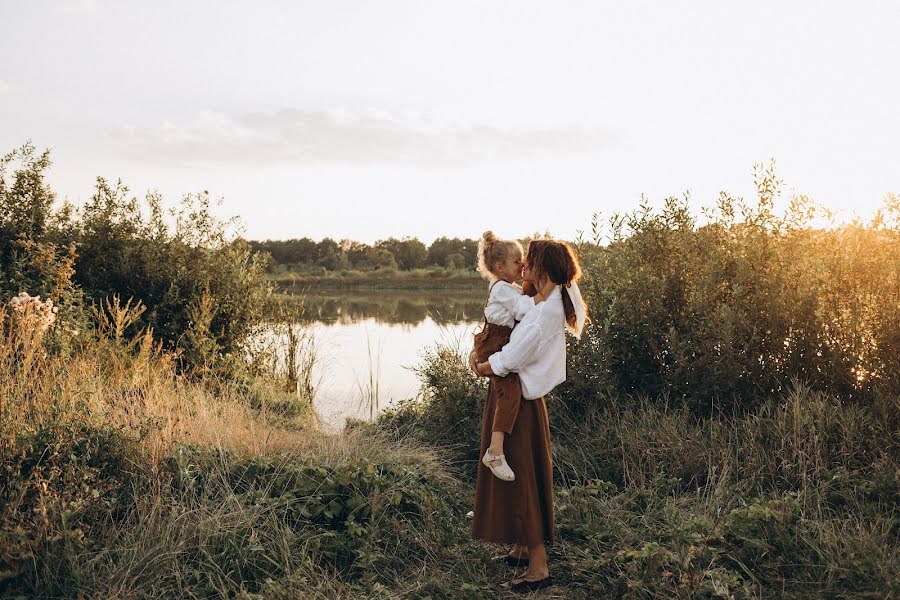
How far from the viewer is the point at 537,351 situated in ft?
13.0

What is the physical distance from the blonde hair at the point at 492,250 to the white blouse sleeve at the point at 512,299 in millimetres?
148

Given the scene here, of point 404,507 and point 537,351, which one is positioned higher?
point 537,351

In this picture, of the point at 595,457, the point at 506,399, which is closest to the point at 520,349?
the point at 506,399

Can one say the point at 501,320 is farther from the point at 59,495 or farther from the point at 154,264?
the point at 154,264

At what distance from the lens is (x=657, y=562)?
13.0 ft

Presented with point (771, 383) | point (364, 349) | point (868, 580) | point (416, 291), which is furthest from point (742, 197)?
point (416, 291)

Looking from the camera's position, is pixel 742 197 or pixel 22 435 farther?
pixel 742 197

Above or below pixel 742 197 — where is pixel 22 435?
below

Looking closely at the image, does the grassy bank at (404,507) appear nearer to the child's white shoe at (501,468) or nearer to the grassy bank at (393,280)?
the child's white shoe at (501,468)

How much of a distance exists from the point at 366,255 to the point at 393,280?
13.8 ft

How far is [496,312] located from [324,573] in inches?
69.3

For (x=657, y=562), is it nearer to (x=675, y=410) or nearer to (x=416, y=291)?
(x=675, y=410)

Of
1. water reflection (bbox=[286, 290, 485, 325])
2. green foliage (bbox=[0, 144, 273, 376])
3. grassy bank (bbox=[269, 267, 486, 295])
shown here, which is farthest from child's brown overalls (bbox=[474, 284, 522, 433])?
grassy bank (bbox=[269, 267, 486, 295])

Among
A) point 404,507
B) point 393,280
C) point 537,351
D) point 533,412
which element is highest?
point 393,280
